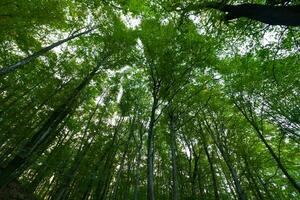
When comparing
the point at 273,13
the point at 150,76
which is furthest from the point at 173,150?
the point at 273,13

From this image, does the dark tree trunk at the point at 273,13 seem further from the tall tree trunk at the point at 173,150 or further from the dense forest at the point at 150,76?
the tall tree trunk at the point at 173,150

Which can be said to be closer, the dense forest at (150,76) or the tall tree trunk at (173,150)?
the dense forest at (150,76)

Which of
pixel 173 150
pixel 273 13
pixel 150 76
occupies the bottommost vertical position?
pixel 273 13

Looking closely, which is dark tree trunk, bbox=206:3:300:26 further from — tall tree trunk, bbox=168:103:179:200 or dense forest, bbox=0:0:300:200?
tall tree trunk, bbox=168:103:179:200

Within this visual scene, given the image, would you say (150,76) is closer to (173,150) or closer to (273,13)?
(173,150)

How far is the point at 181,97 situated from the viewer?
475 inches

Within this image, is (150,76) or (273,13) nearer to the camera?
(273,13)

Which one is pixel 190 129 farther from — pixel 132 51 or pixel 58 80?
pixel 58 80

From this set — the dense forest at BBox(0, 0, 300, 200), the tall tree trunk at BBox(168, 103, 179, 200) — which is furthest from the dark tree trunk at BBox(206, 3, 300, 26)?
the tall tree trunk at BBox(168, 103, 179, 200)

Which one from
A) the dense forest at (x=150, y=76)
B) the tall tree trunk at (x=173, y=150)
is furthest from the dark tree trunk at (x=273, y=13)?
the tall tree trunk at (x=173, y=150)

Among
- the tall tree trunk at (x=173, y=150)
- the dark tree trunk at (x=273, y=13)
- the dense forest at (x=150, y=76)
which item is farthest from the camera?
the tall tree trunk at (x=173, y=150)

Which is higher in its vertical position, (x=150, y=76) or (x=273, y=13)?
(x=150, y=76)

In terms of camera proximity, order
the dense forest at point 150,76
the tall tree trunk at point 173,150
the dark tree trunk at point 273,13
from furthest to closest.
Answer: the tall tree trunk at point 173,150
the dense forest at point 150,76
the dark tree trunk at point 273,13

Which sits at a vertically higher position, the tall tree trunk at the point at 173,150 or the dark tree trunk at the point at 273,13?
the tall tree trunk at the point at 173,150
